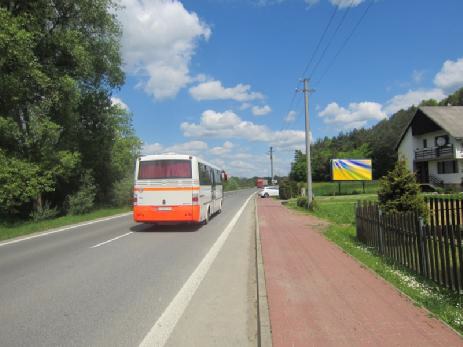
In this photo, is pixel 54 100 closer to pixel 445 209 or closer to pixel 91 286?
pixel 91 286

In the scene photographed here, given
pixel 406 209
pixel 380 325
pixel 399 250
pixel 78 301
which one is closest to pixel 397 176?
pixel 406 209

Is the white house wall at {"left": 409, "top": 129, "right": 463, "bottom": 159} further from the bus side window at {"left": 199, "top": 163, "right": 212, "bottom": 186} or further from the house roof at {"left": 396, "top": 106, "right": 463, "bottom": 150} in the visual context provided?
the bus side window at {"left": 199, "top": 163, "right": 212, "bottom": 186}

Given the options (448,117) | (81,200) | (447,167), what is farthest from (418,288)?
(448,117)

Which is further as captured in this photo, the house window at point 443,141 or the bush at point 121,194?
the house window at point 443,141

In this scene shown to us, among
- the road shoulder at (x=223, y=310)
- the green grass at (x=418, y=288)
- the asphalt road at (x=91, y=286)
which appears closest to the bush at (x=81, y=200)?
the asphalt road at (x=91, y=286)

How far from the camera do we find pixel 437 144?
46375 millimetres

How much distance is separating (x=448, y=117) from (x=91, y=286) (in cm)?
4913

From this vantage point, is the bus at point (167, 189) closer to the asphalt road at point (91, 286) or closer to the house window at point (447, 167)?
the asphalt road at point (91, 286)

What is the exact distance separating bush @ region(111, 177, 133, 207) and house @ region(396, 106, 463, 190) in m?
27.0

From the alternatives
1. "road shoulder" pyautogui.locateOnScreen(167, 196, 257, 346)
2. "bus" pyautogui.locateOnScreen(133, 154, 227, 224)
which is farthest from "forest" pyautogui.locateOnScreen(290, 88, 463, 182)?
"road shoulder" pyautogui.locateOnScreen(167, 196, 257, 346)

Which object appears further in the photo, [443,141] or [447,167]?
[447,167]

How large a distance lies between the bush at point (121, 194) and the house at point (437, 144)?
2696 centimetres

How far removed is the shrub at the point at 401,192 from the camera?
1012 cm

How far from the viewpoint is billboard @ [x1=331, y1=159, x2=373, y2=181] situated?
1959 inches
